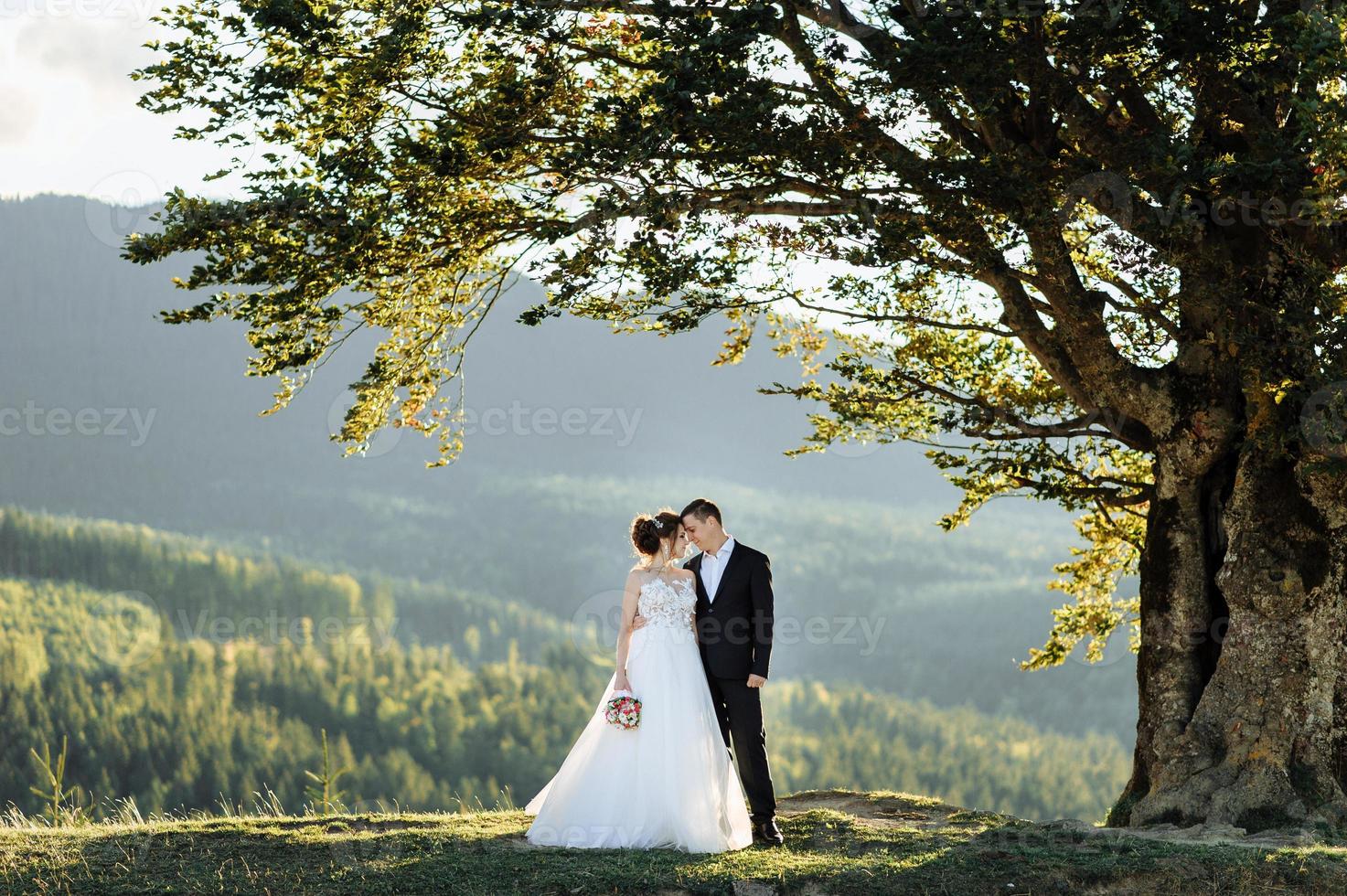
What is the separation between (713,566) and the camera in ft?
30.9

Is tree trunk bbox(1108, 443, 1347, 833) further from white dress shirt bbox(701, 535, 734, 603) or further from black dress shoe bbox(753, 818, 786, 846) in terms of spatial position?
white dress shirt bbox(701, 535, 734, 603)

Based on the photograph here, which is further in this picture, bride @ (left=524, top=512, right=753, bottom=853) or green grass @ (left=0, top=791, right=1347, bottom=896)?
bride @ (left=524, top=512, right=753, bottom=853)

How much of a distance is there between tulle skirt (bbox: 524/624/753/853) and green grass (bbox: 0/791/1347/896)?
0.27 metres

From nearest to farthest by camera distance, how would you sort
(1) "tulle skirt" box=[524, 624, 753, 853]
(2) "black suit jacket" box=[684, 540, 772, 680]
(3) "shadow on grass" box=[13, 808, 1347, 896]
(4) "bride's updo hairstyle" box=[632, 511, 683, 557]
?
(3) "shadow on grass" box=[13, 808, 1347, 896], (1) "tulle skirt" box=[524, 624, 753, 853], (2) "black suit jacket" box=[684, 540, 772, 680], (4) "bride's updo hairstyle" box=[632, 511, 683, 557]

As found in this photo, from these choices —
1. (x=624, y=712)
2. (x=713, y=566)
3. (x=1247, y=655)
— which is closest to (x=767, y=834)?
(x=624, y=712)

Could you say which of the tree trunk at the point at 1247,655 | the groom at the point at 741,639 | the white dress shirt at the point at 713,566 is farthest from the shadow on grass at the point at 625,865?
the tree trunk at the point at 1247,655

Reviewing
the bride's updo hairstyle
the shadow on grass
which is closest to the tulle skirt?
the shadow on grass

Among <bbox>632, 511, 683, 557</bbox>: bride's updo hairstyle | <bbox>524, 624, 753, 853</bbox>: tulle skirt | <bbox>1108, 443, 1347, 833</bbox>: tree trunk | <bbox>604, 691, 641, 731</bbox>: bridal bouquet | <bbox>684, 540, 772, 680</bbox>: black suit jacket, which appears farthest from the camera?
<bbox>1108, 443, 1347, 833</bbox>: tree trunk

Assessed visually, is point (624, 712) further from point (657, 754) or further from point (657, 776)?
point (657, 776)

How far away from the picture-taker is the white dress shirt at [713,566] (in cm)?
935

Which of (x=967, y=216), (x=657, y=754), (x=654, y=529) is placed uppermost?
(x=967, y=216)

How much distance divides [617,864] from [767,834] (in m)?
1.55

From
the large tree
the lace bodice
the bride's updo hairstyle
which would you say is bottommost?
the lace bodice

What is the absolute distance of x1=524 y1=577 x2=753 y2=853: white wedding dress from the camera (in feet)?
29.1
